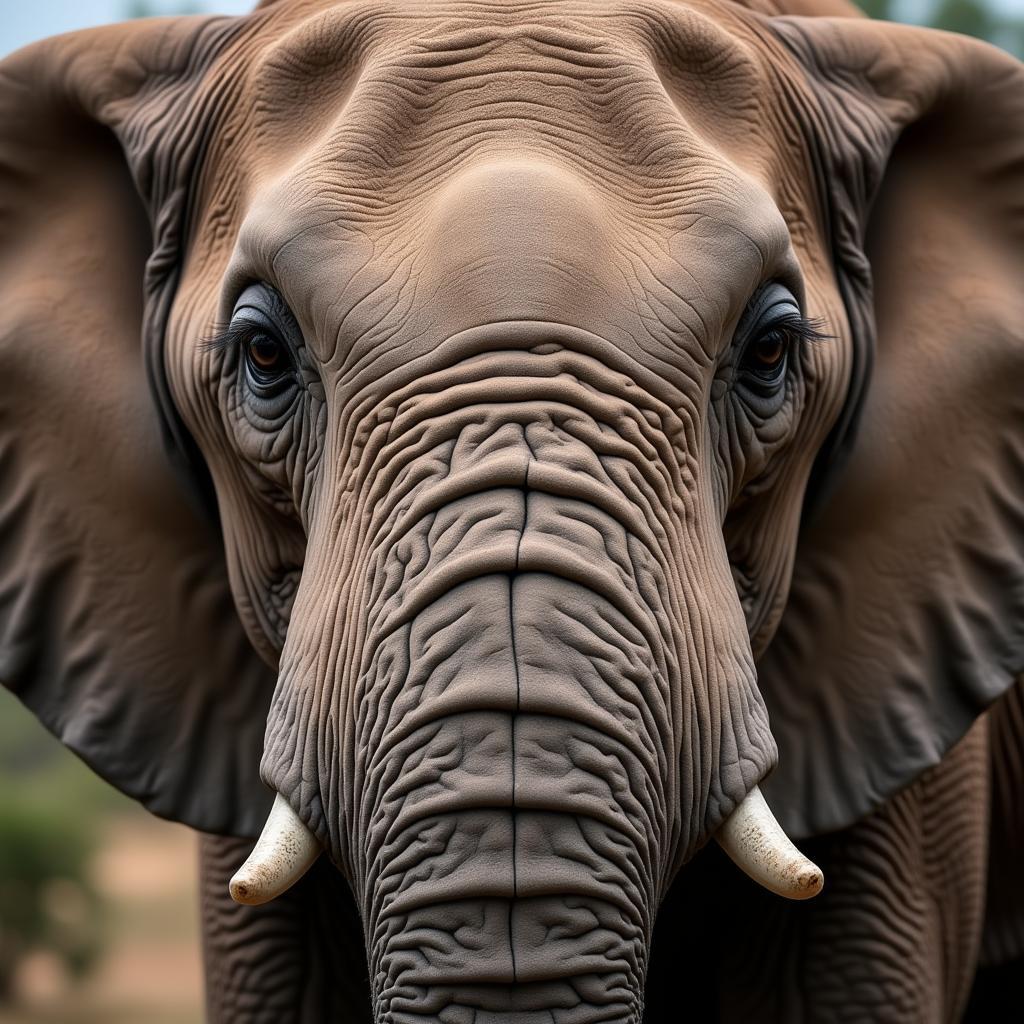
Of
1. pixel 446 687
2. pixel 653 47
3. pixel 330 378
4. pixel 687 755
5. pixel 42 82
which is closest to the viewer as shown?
pixel 446 687

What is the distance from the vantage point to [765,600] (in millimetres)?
3268

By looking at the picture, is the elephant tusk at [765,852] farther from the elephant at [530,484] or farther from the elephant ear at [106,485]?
the elephant ear at [106,485]

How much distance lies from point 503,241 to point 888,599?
1203 millimetres

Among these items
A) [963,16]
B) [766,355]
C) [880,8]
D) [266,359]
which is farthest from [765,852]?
[963,16]

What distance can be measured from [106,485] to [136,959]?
44.5ft

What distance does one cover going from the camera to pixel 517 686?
240cm

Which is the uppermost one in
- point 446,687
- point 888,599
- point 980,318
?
point 446,687

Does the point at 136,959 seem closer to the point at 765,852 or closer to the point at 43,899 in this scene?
the point at 43,899

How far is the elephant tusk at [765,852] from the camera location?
8.25ft

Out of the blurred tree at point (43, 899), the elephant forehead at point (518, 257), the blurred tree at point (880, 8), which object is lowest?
the blurred tree at point (43, 899)

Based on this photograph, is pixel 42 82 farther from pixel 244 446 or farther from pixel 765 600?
pixel 765 600

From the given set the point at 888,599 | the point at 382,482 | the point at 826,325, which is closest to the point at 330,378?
the point at 382,482

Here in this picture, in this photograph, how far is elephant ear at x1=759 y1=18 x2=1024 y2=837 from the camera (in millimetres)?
3463

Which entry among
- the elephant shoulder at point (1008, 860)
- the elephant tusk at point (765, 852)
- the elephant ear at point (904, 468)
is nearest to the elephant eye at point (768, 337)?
the elephant ear at point (904, 468)
